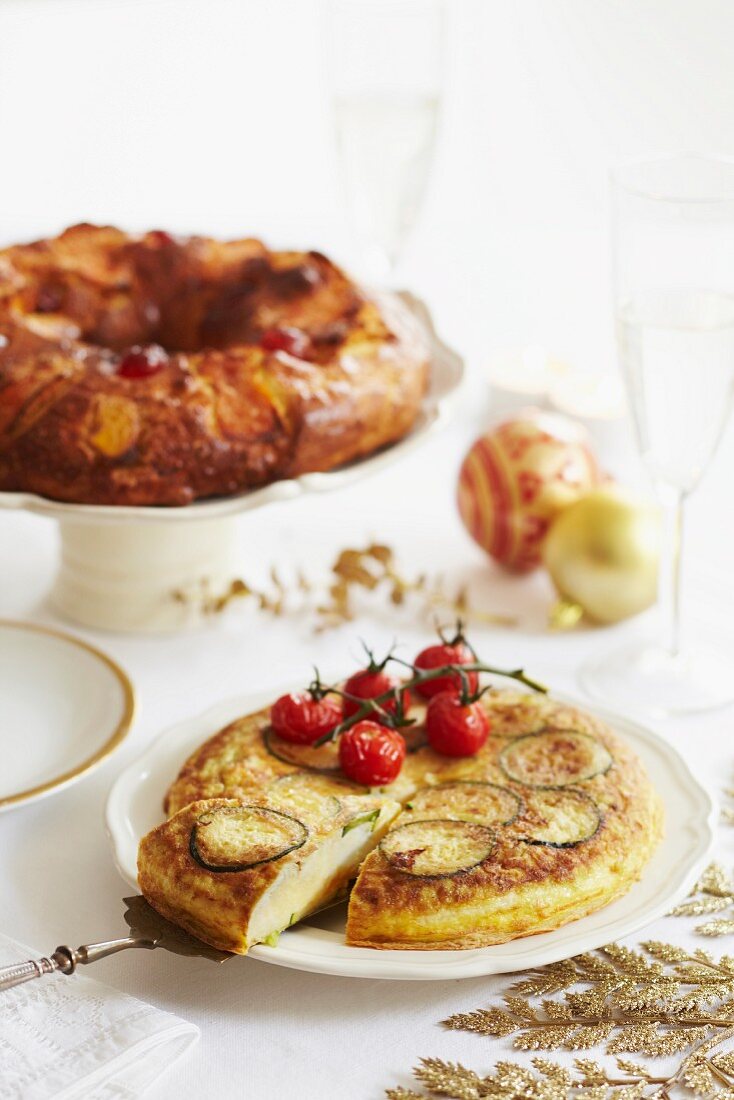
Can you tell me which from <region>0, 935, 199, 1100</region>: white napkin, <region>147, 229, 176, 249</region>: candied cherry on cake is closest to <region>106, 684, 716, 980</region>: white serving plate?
<region>0, 935, 199, 1100</region>: white napkin

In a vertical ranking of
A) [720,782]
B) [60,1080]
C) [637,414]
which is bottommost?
[720,782]

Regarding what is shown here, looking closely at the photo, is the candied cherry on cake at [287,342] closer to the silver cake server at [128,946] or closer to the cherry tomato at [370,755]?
the cherry tomato at [370,755]

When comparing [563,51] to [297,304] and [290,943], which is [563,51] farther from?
[290,943]

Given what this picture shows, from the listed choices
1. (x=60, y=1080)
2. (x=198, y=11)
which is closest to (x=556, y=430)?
(x=60, y=1080)

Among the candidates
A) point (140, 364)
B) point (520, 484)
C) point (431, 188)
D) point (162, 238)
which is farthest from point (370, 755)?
point (431, 188)

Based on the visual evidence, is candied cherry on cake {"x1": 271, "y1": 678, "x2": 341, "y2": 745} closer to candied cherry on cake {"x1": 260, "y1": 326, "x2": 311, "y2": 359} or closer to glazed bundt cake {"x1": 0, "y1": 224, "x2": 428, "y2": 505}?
glazed bundt cake {"x1": 0, "y1": 224, "x2": 428, "y2": 505}
